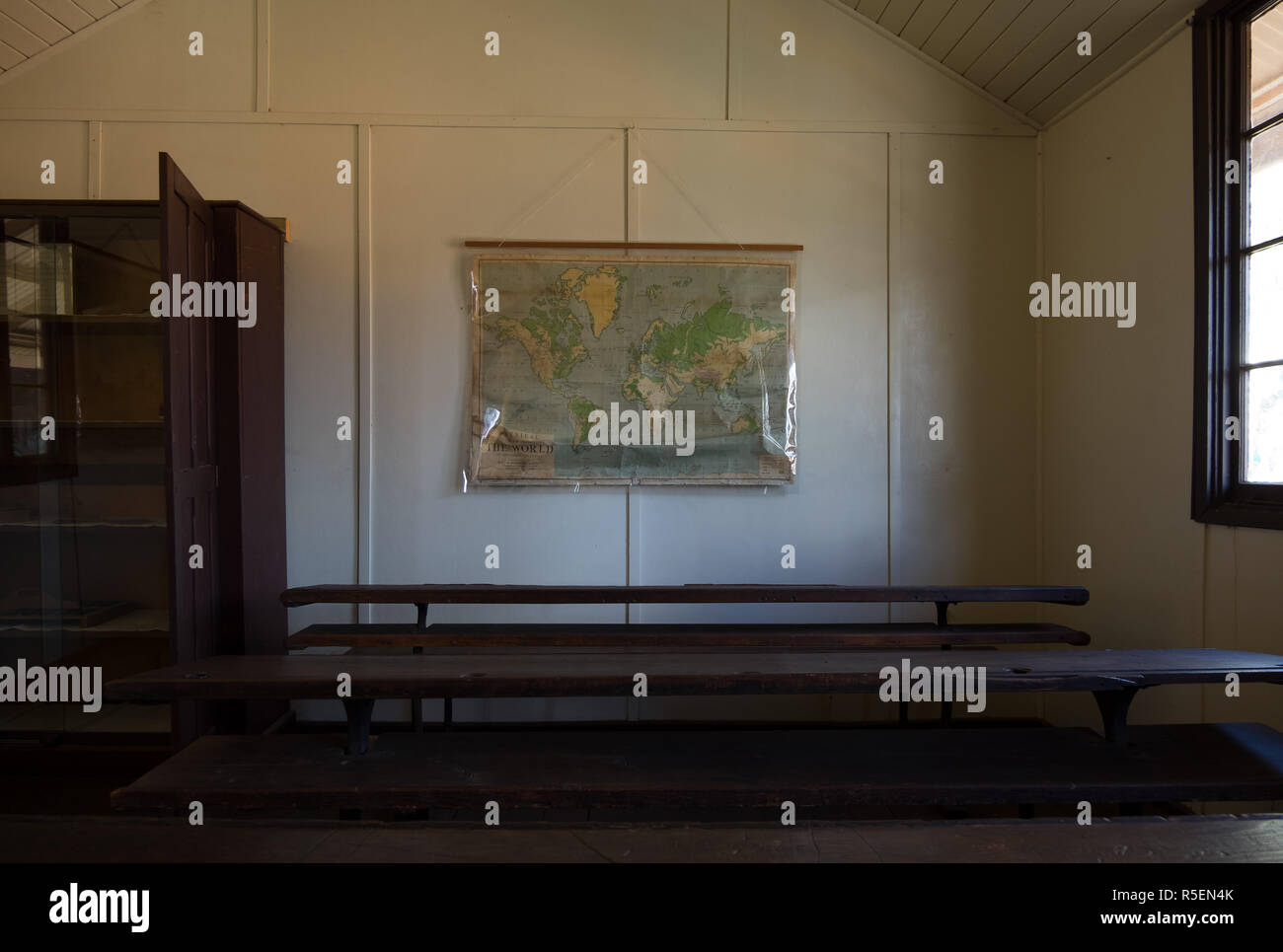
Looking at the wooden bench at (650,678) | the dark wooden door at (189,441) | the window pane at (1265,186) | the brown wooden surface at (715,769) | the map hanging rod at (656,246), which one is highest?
the map hanging rod at (656,246)

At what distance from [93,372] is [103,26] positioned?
5.17 ft

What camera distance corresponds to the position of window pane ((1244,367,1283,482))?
2.13 meters

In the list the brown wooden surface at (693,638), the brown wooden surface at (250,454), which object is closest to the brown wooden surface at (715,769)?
the brown wooden surface at (693,638)

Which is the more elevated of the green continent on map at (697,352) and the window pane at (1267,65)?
the window pane at (1267,65)

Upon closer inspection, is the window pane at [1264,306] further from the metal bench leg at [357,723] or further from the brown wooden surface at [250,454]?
the brown wooden surface at [250,454]

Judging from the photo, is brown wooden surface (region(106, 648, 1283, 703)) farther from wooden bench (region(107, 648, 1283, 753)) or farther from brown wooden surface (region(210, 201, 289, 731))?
brown wooden surface (region(210, 201, 289, 731))

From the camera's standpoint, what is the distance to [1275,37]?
212 cm

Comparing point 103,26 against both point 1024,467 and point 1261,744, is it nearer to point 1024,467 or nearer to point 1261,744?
point 1024,467

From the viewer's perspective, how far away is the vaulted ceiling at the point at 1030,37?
2496 millimetres

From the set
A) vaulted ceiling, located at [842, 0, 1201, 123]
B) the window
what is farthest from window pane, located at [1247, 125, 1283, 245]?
vaulted ceiling, located at [842, 0, 1201, 123]

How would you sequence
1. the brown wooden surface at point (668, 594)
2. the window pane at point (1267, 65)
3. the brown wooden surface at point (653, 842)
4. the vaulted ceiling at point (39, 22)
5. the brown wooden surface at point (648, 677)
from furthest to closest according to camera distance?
1. the vaulted ceiling at point (39, 22)
2. the brown wooden surface at point (668, 594)
3. the window pane at point (1267, 65)
4. the brown wooden surface at point (648, 677)
5. the brown wooden surface at point (653, 842)

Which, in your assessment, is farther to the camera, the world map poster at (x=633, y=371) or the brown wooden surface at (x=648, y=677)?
the world map poster at (x=633, y=371)

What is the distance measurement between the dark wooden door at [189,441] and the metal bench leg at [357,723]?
1060mm
